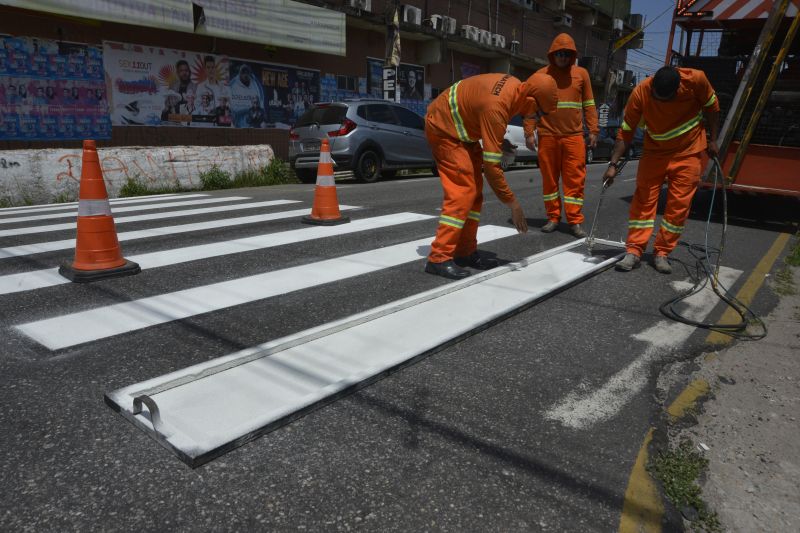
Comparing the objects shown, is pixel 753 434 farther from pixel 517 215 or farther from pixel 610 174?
pixel 610 174

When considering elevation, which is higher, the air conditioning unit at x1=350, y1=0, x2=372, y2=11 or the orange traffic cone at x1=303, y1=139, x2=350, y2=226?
the air conditioning unit at x1=350, y1=0, x2=372, y2=11

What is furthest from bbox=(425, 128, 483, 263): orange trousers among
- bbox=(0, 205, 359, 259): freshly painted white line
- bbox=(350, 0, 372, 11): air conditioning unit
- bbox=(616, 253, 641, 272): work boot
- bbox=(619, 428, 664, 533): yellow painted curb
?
bbox=(350, 0, 372, 11): air conditioning unit

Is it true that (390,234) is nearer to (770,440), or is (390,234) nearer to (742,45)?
(770,440)

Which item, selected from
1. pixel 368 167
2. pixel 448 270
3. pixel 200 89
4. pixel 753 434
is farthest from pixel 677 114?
pixel 200 89

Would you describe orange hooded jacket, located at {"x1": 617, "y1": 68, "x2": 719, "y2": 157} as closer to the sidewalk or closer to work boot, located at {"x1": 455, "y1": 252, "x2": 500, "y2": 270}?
work boot, located at {"x1": 455, "y1": 252, "x2": 500, "y2": 270}

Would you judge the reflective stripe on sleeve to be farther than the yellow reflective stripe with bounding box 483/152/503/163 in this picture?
Yes

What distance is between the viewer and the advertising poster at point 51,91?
11.3 meters

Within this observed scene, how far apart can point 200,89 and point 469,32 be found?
12.6 metres

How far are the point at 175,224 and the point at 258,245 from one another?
5.57 feet

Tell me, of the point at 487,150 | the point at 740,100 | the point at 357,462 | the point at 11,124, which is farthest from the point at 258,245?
the point at 11,124

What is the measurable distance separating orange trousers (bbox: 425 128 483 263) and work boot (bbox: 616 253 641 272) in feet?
4.81

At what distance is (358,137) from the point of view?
11.7m

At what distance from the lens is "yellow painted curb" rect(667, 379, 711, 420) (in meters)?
2.52

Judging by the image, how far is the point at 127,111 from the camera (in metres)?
13.3
